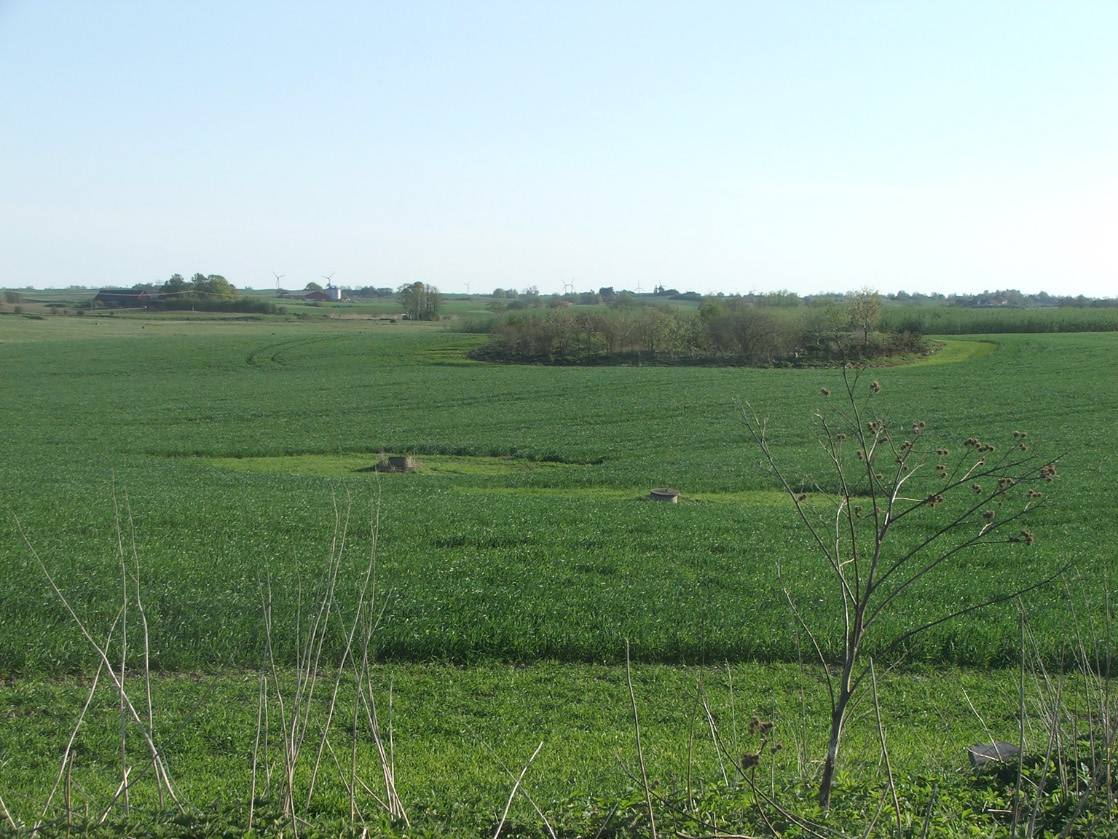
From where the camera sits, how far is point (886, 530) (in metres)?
4.76

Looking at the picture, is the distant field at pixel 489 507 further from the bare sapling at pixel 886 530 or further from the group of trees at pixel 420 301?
the group of trees at pixel 420 301

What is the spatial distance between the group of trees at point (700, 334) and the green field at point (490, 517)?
→ 16.4 m

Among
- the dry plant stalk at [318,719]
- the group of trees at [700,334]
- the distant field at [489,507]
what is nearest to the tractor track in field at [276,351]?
the distant field at [489,507]

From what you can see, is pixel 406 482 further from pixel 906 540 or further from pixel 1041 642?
pixel 1041 642

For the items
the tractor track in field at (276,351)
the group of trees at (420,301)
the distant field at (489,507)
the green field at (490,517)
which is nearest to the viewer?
the green field at (490,517)

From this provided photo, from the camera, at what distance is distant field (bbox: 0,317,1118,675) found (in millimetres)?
9164

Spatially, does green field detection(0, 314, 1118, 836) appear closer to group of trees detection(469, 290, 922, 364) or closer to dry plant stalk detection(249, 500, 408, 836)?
dry plant stalk detection(249, 500, 408, 836)

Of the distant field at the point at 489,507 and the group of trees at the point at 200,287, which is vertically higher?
the group of trees at the point at 200,287

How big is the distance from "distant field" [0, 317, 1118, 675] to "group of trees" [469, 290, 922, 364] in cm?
1356

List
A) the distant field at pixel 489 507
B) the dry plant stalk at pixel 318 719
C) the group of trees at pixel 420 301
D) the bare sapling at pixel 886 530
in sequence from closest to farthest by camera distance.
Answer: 1. the dry plant stalk at pixel 318 719
2. the bare sapling at pixel 886 530
3. the distant field at pixel 489 507
4. the group of trees at pixel 420 301

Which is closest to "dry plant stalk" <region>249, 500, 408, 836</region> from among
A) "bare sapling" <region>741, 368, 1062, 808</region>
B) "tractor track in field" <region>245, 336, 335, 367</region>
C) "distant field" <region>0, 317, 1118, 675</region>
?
"distant field" <region>0, 317, 1118, 675</region>

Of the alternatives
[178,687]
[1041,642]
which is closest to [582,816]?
[178,687]

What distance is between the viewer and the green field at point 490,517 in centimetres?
902

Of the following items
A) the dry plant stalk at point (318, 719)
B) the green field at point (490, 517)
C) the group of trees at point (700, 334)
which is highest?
the group of trees at point (700, 334)
